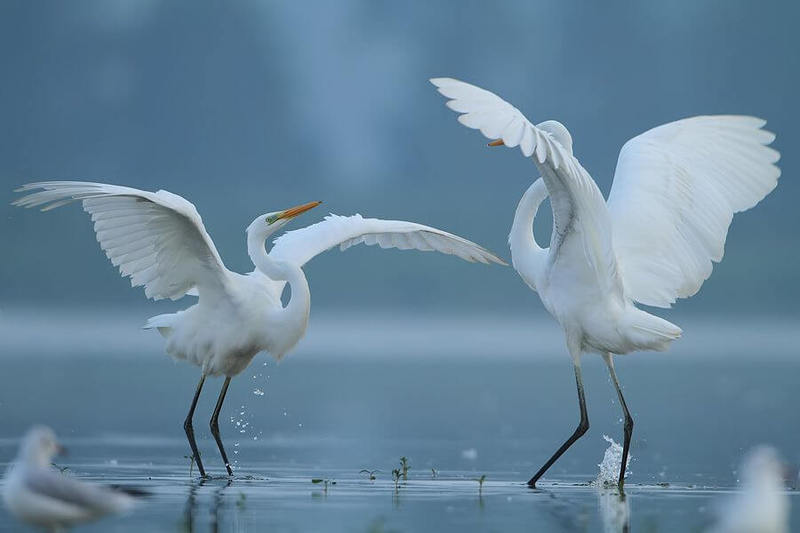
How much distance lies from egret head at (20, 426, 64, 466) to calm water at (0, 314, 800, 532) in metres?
0.97

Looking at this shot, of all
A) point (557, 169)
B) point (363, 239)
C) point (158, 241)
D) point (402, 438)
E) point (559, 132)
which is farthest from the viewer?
point (402, 438)

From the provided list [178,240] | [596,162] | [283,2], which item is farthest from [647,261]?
[283,2]

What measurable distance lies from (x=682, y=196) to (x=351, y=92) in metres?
113

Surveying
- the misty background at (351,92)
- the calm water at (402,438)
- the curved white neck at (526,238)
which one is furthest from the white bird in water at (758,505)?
the misty background at (351,92)

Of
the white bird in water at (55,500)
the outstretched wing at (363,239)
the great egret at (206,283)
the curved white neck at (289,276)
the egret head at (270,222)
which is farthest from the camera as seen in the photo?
the outstretched wing at (363,239)

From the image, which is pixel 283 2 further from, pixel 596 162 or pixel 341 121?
pixel 596 162

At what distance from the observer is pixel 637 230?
43.9 ft

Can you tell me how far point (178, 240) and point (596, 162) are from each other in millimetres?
97449

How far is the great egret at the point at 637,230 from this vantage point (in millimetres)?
12445

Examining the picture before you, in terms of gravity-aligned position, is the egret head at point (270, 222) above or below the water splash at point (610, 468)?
above

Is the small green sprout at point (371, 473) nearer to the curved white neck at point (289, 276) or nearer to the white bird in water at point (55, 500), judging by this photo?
the curved white neck at point (289, 276)

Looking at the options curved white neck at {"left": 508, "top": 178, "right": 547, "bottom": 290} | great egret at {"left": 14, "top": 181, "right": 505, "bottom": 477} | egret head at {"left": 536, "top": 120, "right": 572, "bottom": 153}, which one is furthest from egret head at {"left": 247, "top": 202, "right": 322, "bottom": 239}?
egret head at {"left": 536, "top": 120, "right": 572, "bottom": 153}

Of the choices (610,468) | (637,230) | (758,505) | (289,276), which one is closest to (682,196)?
(637,230)

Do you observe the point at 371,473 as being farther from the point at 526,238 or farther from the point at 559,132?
the point at 559,132
